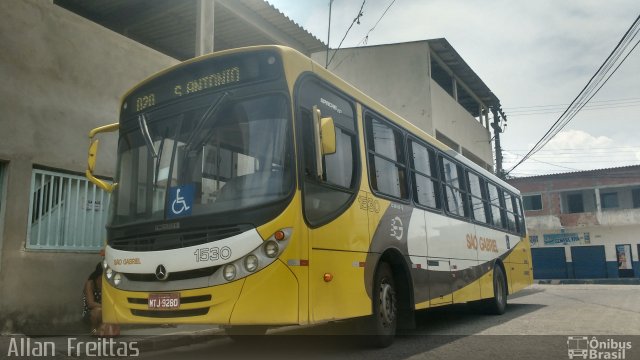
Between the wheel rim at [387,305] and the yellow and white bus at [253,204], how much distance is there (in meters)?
0.02

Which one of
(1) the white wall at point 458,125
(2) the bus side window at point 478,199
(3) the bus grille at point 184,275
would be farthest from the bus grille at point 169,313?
(1) the white wall at point 458,125

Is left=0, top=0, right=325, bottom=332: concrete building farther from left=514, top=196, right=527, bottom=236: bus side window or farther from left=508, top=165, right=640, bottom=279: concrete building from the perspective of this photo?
left=508, top=165, right=640, bottom=279: concrete building

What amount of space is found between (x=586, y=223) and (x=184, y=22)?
32.3 m

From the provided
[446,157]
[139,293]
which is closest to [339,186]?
[139,293]

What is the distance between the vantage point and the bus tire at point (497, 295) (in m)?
11.2

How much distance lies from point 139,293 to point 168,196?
97 cm

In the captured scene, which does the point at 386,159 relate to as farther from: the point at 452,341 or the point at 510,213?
the point at 510,213

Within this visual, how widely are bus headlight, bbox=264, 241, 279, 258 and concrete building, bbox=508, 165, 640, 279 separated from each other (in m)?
36.7

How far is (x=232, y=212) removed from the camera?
16.0 feet

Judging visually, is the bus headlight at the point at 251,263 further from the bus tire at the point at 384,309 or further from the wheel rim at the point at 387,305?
the wheel rim at the point at 387,305

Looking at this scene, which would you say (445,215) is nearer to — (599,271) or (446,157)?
(446,157)

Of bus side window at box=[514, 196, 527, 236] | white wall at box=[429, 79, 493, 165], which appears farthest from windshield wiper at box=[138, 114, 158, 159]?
white wall at box=[429, 79, 493, 165]

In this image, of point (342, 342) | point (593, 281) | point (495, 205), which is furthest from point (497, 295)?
point (593, 281)

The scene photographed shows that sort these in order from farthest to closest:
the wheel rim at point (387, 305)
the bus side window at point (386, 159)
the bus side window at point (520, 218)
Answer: the bus side window at point (520, 218)
the bus side window at point (386, 159)
the wheel rim at point (387, 305)
